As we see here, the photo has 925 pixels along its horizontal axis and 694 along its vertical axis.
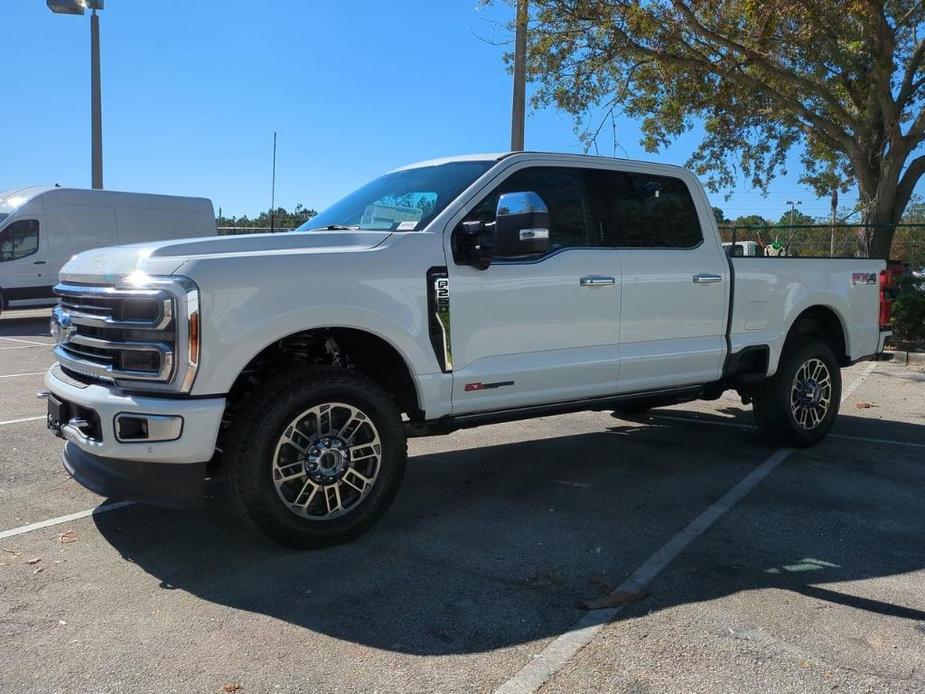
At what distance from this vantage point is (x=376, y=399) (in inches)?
164

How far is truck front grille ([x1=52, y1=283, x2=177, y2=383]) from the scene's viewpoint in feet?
11.9

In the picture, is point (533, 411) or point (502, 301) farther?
point (533, 411)

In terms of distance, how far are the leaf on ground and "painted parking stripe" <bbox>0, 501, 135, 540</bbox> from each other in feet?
7.85

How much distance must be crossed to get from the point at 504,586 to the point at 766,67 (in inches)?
497

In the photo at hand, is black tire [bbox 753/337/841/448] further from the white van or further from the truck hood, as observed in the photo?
the white van

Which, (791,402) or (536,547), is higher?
(791,402)

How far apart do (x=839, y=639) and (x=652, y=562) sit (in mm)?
981

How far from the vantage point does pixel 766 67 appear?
537 inches

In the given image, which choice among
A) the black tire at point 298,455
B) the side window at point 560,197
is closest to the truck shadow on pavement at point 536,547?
the black tire at point 298,455

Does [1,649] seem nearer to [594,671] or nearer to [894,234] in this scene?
[594,671]

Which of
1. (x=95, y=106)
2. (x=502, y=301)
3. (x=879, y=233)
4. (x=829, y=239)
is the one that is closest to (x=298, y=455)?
(x=502, y=301)

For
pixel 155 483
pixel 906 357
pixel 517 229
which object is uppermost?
pixel 517 229

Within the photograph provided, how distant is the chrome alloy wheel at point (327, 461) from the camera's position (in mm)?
3990

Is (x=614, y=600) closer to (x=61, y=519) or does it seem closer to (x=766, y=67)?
(x=61, y=519)
